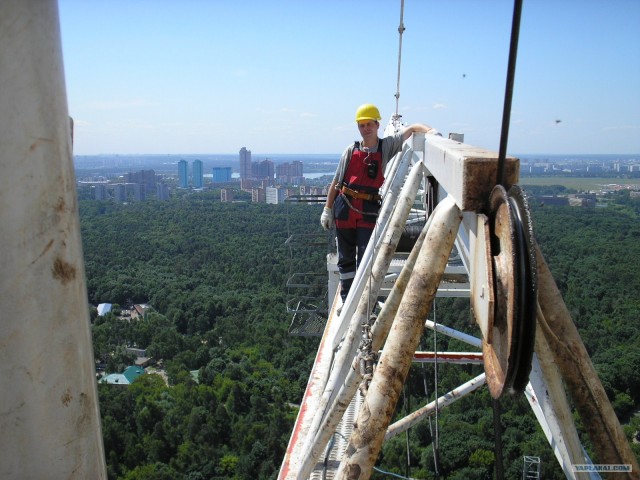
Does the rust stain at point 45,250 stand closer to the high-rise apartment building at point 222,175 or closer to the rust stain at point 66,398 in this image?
the rust stain at point 66,398

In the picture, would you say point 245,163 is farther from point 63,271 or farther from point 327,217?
point 63,271

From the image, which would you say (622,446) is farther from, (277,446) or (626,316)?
(626,316)

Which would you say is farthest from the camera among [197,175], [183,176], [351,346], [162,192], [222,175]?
[222,175]

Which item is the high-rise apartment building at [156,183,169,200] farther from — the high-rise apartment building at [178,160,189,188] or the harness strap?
the harness strap

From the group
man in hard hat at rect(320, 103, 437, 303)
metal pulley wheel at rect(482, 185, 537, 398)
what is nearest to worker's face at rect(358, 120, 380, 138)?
man in hard hat at rect(320, 103, 437, 303)

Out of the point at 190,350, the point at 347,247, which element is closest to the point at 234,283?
the point at 190,350

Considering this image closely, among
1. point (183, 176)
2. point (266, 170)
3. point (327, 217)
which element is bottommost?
point (183, 176)

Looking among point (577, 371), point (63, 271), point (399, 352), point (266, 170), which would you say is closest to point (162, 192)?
point (266, 170)
